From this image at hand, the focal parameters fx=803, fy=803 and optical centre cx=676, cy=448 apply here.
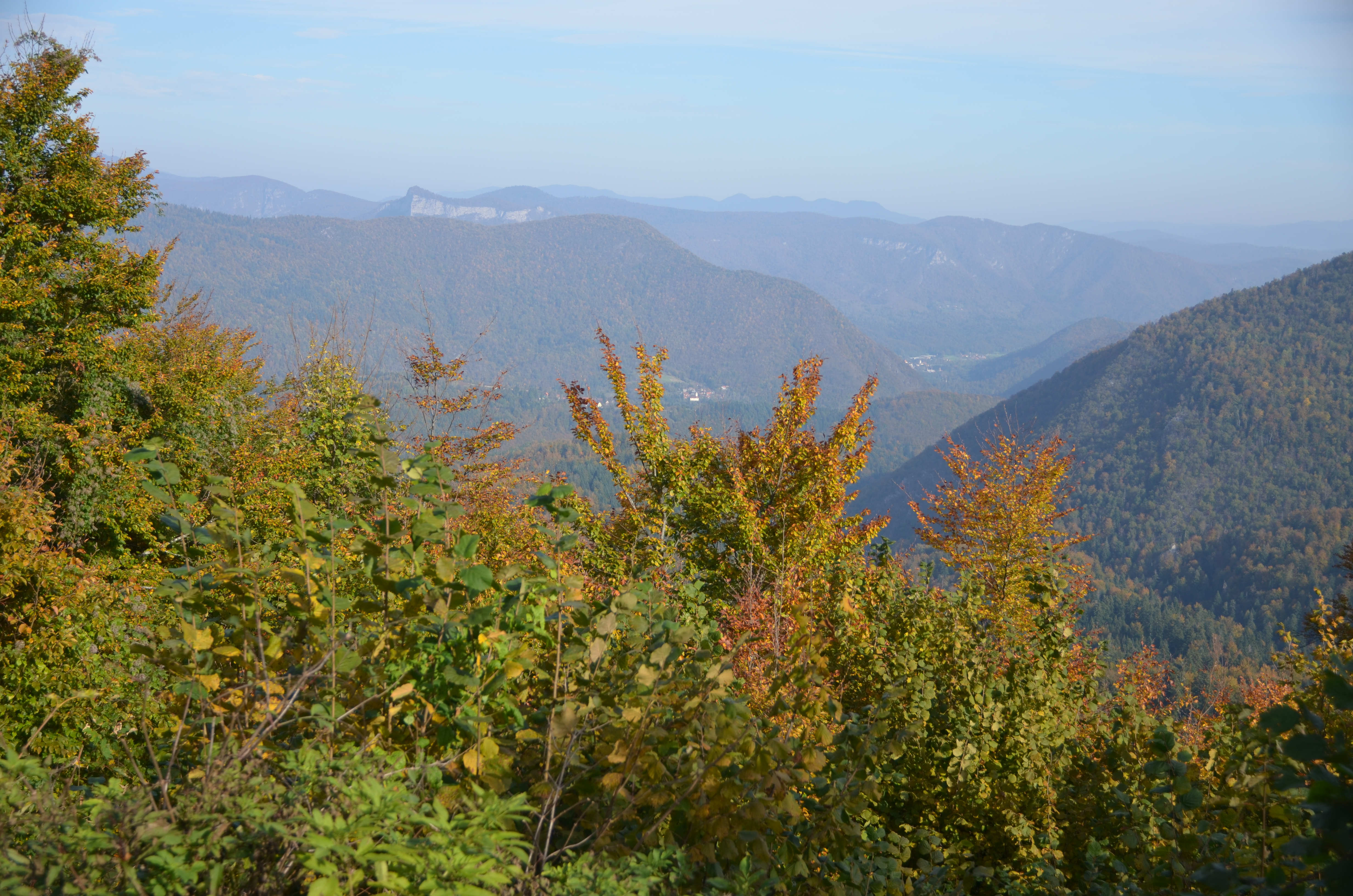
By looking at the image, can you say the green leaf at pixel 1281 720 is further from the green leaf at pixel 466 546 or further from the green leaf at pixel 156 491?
the green leaf at pixel 156 491

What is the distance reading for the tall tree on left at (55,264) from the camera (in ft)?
52.3

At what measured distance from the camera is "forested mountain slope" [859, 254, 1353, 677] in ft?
321

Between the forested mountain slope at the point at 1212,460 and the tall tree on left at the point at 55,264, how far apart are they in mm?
87629

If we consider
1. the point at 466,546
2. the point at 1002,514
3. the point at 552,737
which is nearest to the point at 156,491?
the point at 466,546

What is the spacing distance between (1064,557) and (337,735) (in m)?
11.4

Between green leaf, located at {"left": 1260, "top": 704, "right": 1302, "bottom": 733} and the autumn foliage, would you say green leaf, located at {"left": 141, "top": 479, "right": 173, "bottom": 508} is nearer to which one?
green leaf, located at {"left": 1260, "top": 704, "right": 1302, "bottom": 733}

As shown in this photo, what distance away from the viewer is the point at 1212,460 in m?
145

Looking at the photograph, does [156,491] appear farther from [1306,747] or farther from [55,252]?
[55,252]

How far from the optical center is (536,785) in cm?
Answer: 235

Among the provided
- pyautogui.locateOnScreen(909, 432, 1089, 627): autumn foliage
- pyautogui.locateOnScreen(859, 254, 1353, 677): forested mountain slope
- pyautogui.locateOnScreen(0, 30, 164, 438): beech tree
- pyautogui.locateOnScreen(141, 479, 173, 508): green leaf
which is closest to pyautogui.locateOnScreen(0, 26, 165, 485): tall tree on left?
pyautogui.locateOnScreen(0, 30, 164, 438): beech tree

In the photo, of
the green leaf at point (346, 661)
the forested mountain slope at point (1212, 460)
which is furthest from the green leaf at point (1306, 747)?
the forested mountain slope at point (1212, 460)

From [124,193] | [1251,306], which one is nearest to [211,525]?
[124,193]

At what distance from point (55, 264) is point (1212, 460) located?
16872 centimetres

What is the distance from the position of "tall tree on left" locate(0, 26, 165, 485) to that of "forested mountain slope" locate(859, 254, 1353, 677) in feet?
287
